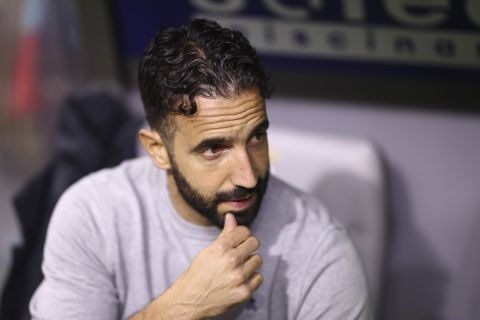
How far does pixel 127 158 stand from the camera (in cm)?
182

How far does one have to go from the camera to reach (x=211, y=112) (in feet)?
3.31

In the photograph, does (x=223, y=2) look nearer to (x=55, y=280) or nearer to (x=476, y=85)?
(x=476, y=85)

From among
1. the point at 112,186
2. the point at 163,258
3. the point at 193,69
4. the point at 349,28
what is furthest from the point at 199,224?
the point at 349,28

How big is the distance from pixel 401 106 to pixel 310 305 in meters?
0.76

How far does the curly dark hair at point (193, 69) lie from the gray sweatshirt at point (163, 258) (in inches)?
8.2

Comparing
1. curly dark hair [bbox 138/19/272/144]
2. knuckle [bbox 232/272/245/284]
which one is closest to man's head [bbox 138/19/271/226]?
curly dark hair [bbox 138/19/272/144]

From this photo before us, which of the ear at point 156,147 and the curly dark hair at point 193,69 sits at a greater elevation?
the curly dark hair at point 193,69

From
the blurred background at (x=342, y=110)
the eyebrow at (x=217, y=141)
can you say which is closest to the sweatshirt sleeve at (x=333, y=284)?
the eyebrow at (x=217, y=141)

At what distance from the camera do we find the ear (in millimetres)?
1128

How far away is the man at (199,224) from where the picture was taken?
1021 mm

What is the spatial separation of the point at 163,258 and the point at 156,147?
203 mm

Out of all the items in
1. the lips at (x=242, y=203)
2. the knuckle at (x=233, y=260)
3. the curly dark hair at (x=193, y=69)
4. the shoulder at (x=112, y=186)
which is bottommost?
the knuckle at (x=233, y=260)

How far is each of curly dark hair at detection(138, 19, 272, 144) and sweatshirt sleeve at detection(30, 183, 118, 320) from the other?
0.25 metres

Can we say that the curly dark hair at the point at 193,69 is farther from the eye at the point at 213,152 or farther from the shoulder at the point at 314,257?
the shoulder at the point at 314,257
